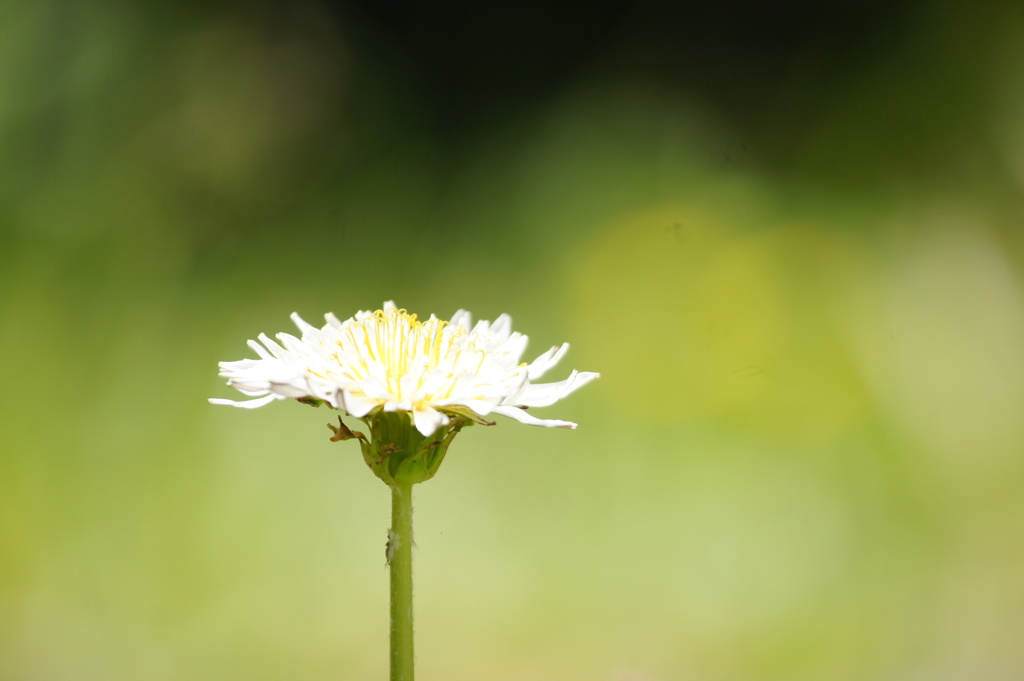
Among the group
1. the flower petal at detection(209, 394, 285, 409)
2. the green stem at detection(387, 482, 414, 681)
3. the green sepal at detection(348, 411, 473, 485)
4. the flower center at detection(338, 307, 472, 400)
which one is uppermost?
the flower center at detection(338, 307, 472, 400)

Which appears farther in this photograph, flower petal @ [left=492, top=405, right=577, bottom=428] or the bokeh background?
the bokeh background

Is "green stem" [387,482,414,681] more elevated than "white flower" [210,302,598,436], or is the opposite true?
"white flower" [210,302,598,436]

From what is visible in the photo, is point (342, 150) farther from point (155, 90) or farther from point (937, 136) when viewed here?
point (937, 136)

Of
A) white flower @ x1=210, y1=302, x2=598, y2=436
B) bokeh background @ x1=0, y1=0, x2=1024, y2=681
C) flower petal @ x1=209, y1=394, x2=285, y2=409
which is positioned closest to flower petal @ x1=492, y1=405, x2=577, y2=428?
white flower @ x1=210, y1=302, x2=598, y2=436

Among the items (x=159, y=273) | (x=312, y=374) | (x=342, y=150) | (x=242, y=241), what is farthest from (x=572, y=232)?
(x=312, y=374)

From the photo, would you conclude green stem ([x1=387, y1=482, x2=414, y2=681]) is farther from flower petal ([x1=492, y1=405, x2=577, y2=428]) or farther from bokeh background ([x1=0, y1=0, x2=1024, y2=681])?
bokeh background ([x1=0, y1=0, x2=1024, y2=681])

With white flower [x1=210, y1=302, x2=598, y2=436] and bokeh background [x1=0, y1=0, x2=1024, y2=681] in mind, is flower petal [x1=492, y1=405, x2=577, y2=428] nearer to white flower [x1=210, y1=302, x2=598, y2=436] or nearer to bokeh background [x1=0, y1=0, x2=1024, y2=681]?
white flower [x1=210, y1=302, x2=598, y2=436]
